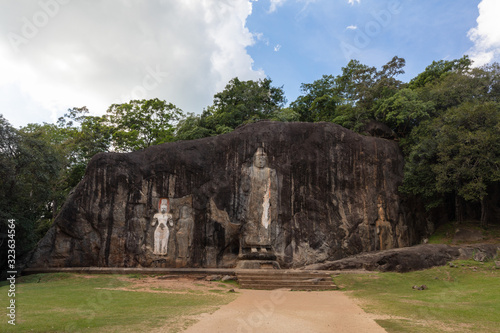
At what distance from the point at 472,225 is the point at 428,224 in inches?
103

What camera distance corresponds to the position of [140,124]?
110 feet

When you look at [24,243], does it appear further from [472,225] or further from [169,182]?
[472,225]

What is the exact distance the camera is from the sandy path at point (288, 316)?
8102mm

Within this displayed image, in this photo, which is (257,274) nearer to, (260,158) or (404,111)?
(260,158)

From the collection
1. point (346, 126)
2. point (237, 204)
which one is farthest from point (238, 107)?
point (237, 204)

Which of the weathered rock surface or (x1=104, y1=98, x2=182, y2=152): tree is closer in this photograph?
the weathered rock surface

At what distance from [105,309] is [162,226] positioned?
445 inches

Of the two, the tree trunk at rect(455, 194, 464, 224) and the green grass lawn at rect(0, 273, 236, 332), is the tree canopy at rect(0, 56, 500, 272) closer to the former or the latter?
the tree trunk at rect(455, 194, 464, 224)

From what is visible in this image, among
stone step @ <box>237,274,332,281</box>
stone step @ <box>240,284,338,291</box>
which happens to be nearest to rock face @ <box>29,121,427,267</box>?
stone step @ <box>237,274,332,281</box>

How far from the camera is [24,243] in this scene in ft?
70.2

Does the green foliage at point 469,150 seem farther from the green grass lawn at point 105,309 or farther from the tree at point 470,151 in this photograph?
the green grass lawn at point 105,309

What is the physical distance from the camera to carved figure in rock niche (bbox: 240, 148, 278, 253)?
68.9ft

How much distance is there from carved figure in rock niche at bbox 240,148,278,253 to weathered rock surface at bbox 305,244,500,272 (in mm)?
3430

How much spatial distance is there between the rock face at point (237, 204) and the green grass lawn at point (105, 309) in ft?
16.4
